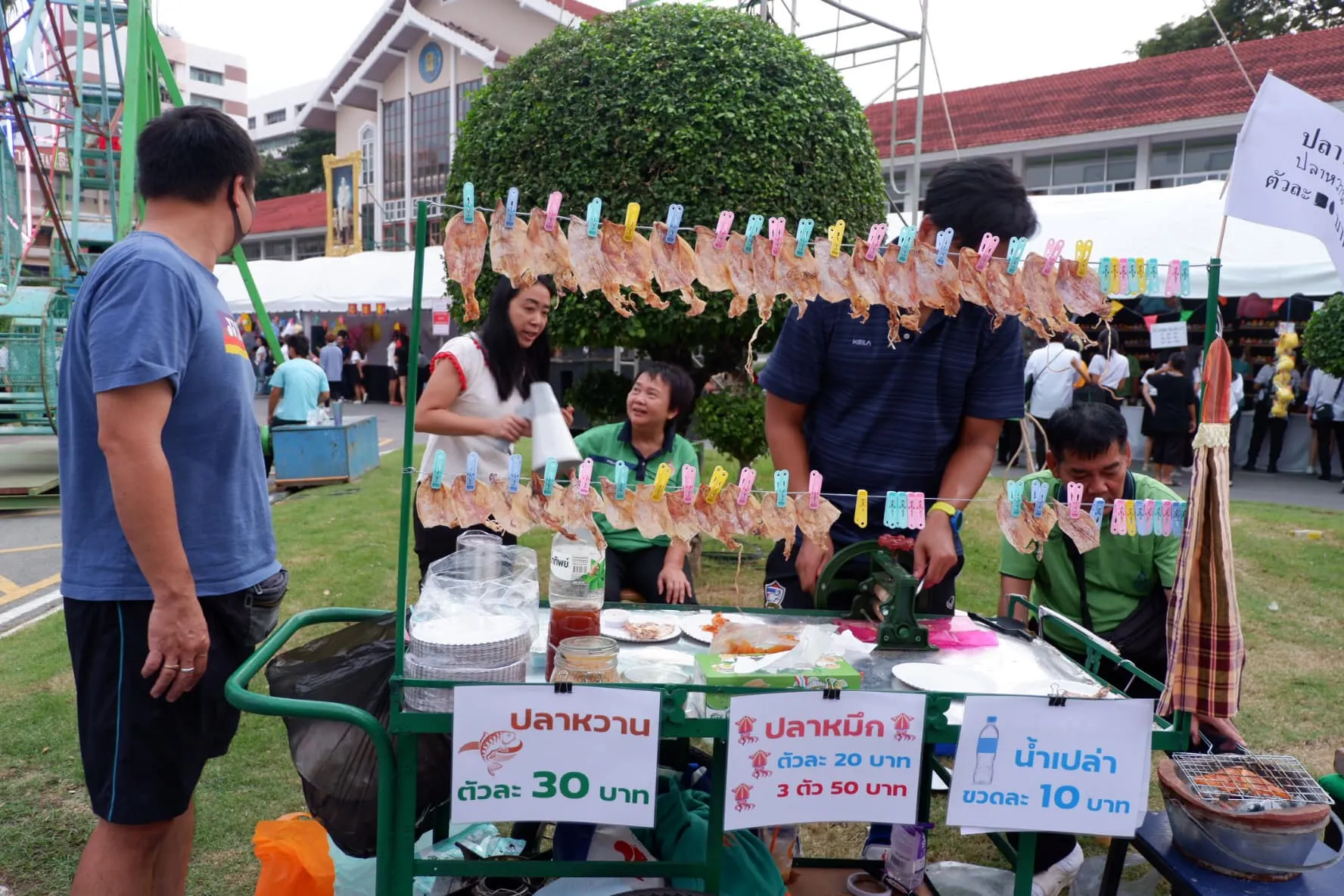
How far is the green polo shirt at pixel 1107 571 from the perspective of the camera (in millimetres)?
2701

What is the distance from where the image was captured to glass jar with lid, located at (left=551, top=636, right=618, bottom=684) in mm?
1647

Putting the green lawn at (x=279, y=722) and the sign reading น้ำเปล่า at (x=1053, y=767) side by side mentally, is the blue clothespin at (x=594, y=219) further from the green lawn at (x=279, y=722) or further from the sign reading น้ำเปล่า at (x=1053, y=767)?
the sign reading น้ำเปล่า at (x=1053, y=767)

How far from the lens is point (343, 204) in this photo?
2903cm

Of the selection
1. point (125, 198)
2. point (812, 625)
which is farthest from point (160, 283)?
point (125, 198)

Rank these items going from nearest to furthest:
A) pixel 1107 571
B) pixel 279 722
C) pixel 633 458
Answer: pixel 1107 571 → pixel 633 458 → pixel 279 722

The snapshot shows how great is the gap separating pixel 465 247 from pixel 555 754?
907mm

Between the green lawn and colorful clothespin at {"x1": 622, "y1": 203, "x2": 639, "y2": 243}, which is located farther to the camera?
the green lawn

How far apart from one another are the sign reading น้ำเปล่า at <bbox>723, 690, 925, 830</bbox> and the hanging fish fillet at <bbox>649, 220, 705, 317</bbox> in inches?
29.8

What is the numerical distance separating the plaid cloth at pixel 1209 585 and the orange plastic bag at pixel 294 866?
1.91 meters

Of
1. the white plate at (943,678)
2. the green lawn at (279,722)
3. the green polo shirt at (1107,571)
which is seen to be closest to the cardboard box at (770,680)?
the white plate at (943,678)

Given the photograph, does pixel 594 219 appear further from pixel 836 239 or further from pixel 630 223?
pixel 836 239

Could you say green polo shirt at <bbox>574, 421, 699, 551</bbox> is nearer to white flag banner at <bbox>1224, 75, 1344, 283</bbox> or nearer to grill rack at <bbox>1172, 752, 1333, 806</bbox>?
grill rack at <bbox>1172, 752, 1333, 806</bbox>

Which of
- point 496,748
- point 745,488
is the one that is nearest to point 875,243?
point 745,488

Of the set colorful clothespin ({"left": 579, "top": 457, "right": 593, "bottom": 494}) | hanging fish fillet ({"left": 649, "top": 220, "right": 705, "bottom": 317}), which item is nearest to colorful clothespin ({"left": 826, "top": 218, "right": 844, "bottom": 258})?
hanging fish fillet ({"left": 649, "top": 220, "right": 705, "bottom": 317})
